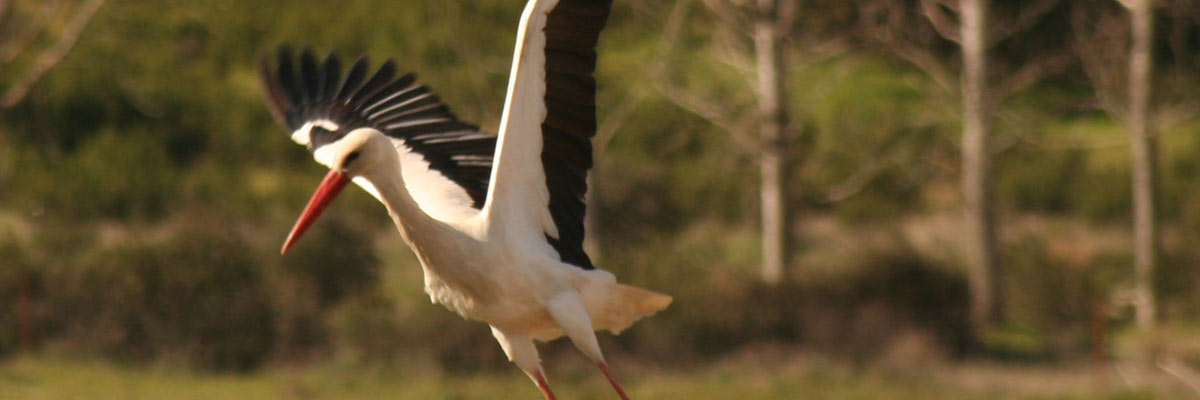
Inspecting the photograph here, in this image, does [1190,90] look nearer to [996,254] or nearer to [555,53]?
[996,254]

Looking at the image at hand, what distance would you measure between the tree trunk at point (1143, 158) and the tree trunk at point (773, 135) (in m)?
3.24

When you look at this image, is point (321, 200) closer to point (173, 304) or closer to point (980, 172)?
point (173, 304)

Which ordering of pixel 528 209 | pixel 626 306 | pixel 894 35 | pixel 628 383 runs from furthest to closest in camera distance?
pixel 894 35 < pixel 628 383 < pixel 626 306 < pixel 528 209

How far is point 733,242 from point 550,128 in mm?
14621

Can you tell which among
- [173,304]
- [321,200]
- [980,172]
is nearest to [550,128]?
[321,200]

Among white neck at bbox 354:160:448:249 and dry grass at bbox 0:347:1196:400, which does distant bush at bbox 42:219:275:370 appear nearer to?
dry grass at bbox 0:347:1196:400

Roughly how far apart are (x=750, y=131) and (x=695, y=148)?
6736 millimetres

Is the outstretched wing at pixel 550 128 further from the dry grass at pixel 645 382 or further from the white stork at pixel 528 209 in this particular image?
the dry grass at pixel 645 382

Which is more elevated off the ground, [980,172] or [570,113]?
[980,172]

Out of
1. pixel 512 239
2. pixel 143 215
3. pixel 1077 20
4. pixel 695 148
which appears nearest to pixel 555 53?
pixel 512 239

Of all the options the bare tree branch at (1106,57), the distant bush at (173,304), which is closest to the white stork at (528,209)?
the distant bush at (173,304)

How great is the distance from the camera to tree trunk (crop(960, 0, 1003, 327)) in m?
15.7

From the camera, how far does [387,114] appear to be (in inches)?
296

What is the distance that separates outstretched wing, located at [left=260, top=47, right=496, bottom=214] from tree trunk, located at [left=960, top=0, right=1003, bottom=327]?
9.22 m
